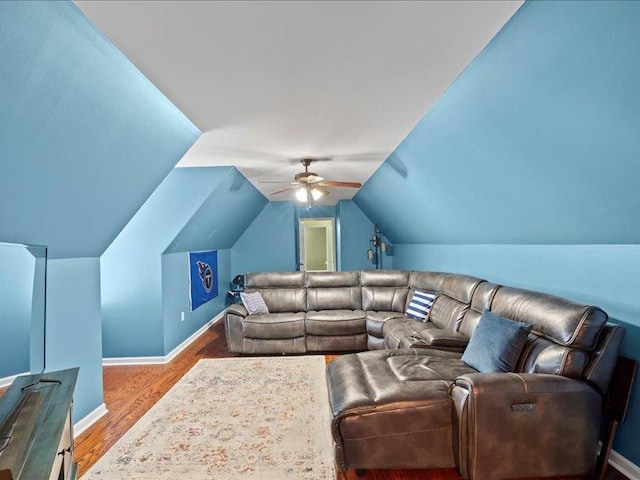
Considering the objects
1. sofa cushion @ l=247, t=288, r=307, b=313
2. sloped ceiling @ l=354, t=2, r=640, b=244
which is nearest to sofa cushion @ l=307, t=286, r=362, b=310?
sofa cushion @ l=247, t=288, r=307, b=313

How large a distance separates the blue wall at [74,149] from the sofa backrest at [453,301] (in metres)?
3.02

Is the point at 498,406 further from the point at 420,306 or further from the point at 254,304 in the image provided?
the point at 254,304

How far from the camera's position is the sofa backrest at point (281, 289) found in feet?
15.6

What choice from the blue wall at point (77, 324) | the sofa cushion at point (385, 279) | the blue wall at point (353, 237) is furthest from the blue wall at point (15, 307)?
the blue wall at point (353, 237)

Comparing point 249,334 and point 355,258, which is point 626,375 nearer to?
point 249,334

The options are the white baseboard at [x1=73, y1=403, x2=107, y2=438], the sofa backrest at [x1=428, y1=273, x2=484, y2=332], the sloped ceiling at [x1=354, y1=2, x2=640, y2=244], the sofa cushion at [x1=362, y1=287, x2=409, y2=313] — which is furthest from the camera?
the sofa cushion at [x1=362, y1=287, x2=409, y2=313]

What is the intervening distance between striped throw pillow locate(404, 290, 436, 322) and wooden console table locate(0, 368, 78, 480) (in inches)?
132

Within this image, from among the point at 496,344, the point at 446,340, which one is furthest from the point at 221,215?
the point at 496,344

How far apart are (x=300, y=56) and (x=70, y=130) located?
1.27m

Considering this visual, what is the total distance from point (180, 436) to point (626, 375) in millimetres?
2974

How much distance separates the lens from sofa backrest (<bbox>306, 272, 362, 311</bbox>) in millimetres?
4781

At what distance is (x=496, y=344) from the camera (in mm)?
2311

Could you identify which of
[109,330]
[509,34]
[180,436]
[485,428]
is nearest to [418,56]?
[509,34]

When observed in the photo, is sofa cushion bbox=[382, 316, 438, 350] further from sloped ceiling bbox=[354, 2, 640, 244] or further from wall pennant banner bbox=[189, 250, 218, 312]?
wall pennant banner bbox=[189, 250, 218, 312]
